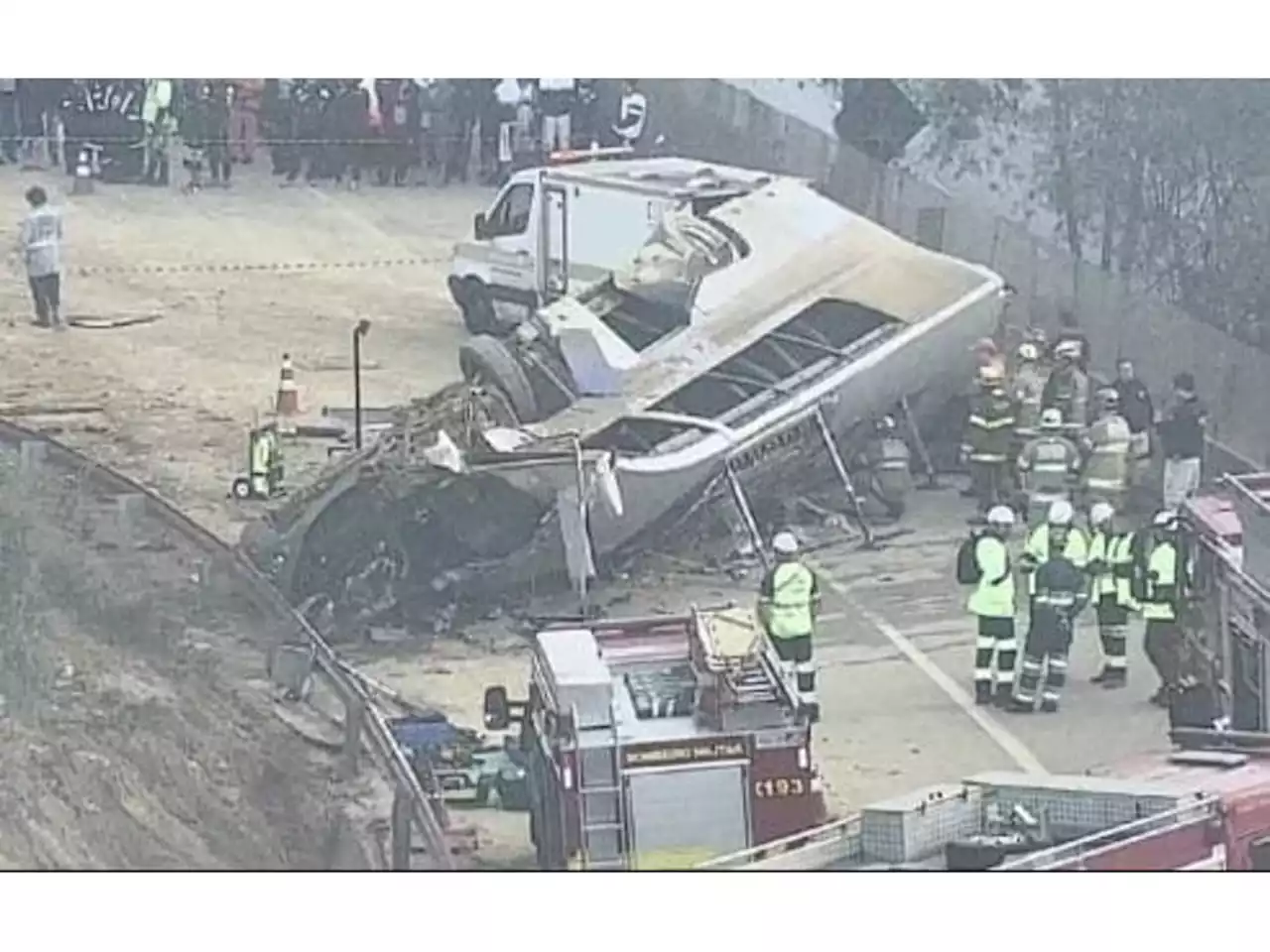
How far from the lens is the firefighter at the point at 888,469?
420cm

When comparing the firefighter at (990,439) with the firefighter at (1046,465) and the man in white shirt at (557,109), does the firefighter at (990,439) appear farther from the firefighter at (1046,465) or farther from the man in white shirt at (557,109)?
the man in white shirt at (557,109)

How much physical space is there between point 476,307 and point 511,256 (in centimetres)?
9

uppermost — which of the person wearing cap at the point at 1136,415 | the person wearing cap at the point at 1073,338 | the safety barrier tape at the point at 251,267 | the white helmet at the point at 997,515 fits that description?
the safety barrier tape at the point at 251,267

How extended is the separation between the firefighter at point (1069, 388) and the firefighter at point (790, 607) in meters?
0.44

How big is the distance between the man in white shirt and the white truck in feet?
0.11

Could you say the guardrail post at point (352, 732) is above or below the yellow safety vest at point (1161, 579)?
below

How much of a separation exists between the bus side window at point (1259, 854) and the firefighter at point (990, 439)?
0.62m

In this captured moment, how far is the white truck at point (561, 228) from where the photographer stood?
4234 millimetres

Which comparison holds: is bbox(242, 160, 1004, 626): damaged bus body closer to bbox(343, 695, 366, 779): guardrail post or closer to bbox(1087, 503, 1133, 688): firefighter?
bbox(343, 695, 366, 779): guardrail post

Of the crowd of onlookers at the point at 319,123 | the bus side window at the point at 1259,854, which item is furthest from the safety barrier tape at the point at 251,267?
the bus side window at the point at 1259,854

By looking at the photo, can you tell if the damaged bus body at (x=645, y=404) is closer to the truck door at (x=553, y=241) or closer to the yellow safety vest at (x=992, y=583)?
the truck door at (x=553, y=241)

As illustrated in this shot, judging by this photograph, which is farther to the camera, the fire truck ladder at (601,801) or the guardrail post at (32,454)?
the guardrail post at (32,454)
